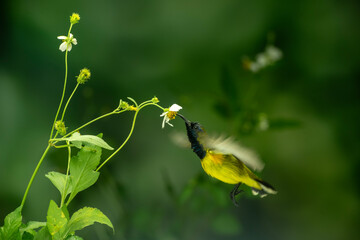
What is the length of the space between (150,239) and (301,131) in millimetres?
475

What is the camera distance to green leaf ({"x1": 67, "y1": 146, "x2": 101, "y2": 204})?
0.32m

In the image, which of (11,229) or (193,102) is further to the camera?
(193,102)

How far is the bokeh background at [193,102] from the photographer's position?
0.99 m

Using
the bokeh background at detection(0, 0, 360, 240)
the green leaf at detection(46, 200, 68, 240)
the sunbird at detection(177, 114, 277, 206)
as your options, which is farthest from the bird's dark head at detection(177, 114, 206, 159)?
the bokeh background at detection(0, 0, 360, 240)

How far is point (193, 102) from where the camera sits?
102 centimetres

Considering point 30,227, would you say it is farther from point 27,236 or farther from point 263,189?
point 263,189

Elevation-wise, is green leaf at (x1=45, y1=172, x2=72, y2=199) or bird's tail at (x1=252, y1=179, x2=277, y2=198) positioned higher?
bird's tail at (x1=252, y1=179, x2=277, y2=198)

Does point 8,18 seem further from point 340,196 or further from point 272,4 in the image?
point 340,196

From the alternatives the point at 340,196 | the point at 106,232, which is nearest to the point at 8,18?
the point at 106,232

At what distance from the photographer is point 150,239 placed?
970mm

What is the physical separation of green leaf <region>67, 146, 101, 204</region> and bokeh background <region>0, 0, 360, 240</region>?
657mm

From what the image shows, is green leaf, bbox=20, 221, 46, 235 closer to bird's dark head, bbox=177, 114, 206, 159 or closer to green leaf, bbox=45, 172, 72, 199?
green leaf, bbox=45, 172, 72, 199

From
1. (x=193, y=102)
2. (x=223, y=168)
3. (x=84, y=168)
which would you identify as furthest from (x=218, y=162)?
(x=193, y=102)

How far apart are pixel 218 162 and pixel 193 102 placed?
76cm
